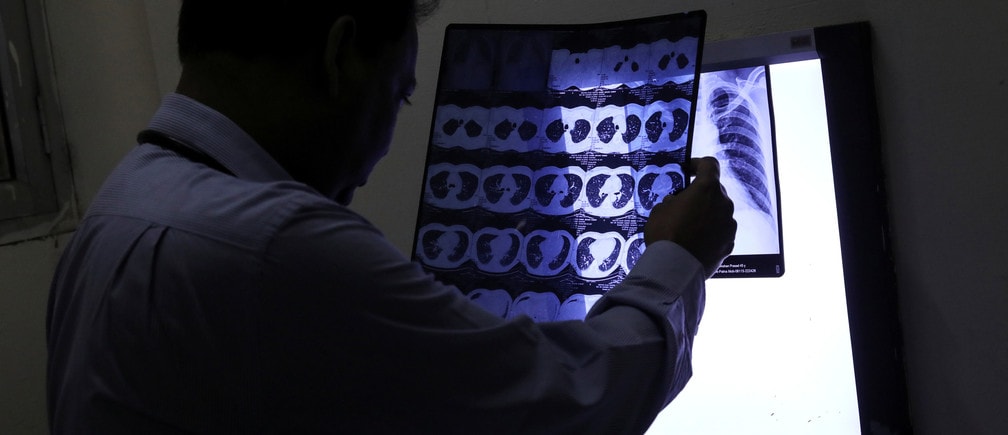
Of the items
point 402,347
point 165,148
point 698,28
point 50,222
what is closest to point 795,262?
point 698,28

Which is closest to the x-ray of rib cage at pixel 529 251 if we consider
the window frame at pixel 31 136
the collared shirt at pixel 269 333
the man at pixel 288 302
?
the man at pixel 288 302

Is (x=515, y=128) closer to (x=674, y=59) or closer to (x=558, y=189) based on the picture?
(x=558, y=189)

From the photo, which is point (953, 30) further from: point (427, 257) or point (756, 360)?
point (427, 257)

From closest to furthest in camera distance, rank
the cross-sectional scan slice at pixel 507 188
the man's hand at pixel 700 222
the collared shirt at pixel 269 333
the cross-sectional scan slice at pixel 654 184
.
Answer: the collared shirt at pixel 269 333 → the man's hand at pixel 700 222 → the cross-sectional scan slice at pixel 654 184 → the cross-sectional scan slice at pixel 507 188

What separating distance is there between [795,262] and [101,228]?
2.80ft

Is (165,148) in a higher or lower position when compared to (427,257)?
higher

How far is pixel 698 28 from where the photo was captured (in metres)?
1.00

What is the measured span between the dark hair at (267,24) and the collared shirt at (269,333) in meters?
0.12

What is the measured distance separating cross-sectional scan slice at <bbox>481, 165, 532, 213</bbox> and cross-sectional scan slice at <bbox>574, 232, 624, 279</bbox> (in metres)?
0.10

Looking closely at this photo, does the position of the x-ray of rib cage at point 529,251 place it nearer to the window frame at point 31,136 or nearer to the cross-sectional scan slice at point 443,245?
the cross-sectional scan slice at point 443,245

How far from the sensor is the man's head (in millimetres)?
716

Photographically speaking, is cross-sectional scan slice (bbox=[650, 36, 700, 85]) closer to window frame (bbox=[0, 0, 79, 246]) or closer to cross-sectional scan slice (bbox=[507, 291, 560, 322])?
cross-sectional scan slice (bbox=[507, 291, 560, 322])

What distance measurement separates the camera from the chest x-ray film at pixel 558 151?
1020 mm

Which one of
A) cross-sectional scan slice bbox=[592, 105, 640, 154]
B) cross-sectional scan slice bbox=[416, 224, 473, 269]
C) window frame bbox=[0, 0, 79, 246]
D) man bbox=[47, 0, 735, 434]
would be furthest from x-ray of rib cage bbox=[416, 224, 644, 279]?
window frame bbox=[0, 0, 79, 246]
